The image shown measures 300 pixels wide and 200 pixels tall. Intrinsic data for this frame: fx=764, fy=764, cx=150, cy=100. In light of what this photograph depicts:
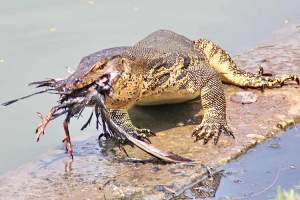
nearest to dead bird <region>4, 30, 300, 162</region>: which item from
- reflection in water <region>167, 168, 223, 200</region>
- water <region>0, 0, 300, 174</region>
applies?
reflection in water <region>167, 168, 223, 200</region>

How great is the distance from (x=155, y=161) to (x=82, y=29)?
3.31 m

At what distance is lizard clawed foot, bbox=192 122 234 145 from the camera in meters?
5.60

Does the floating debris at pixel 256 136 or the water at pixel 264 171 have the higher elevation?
the floating debris at pixel 256 136

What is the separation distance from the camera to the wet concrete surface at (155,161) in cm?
485

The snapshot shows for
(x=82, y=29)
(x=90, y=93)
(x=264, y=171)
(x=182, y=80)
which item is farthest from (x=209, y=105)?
(x=82, y=29)

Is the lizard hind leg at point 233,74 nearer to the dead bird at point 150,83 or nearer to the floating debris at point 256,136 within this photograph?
the dead bird at point 150,83

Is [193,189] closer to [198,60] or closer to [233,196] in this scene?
[233,196]

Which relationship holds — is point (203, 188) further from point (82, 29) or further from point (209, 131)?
point (82, 29)

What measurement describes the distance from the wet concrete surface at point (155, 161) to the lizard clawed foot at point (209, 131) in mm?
55

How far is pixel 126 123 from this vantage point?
573 cm

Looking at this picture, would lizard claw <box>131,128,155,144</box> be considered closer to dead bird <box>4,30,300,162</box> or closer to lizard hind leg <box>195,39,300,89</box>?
dead bird <box>4,30,300,162</box>

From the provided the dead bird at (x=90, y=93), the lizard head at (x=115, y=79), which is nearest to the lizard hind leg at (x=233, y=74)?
the lizard head at (x=115, y=79)

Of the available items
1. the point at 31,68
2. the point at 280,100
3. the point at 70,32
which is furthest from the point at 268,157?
the point at 70,32

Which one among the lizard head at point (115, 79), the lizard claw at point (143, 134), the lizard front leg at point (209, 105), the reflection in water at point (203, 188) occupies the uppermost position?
the lizard head at point (115, 79)
